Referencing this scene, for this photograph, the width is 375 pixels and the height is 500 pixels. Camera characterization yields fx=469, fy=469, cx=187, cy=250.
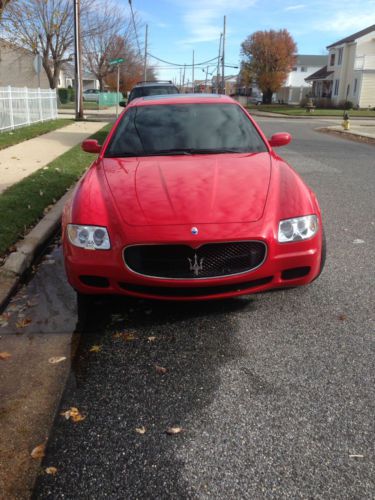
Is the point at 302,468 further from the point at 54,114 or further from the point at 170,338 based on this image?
the point at 54,114

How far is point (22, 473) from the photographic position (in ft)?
6.81

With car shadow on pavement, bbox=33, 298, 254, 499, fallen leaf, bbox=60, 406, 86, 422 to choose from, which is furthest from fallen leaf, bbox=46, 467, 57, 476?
fallen leaf, bbox=60, 406, 86, 422

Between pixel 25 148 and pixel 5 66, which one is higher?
pixel 5 66

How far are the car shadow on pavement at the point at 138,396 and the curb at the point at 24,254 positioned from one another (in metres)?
0.83

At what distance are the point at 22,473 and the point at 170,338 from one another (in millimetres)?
1352

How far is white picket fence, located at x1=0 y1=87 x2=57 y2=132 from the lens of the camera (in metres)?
15.6

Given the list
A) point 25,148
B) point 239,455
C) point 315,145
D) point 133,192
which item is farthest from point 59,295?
point 315,145

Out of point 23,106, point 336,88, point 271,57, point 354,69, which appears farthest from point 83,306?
point 271,57

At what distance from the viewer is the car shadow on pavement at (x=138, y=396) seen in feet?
6.68

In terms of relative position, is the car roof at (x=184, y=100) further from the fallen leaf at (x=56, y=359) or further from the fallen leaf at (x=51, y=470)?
the fallen leaf at (x=51, y=470)

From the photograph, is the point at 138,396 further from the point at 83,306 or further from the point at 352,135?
the point at 352,135

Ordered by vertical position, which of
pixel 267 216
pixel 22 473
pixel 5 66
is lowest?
pixel 22 473

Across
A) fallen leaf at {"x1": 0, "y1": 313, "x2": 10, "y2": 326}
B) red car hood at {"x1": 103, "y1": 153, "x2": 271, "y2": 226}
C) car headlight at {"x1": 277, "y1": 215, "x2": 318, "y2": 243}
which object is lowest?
fallen leaf at {"x1": 0, "y1": 313, "x2": 10, "y2": 326}

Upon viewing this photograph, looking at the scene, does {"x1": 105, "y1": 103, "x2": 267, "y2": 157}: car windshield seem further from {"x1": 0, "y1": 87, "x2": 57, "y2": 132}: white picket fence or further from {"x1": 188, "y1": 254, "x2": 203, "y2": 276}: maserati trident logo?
{"x1": 0, "y1": 87, "x2": 57, "y2": 132}: white picket fence
